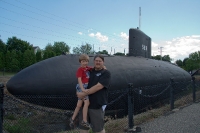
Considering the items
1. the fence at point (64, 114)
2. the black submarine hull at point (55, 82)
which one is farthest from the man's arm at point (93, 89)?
the fence at point (64, 114)

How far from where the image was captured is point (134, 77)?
9188 millimetres

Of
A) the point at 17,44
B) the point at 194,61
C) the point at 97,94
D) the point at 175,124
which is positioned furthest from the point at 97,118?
the point at 17,44

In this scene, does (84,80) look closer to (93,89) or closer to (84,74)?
(84,74)

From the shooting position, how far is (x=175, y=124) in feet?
20.2

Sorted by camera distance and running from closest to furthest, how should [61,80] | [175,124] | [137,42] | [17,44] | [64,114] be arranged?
[64,114], [175,124], [61,80], [137,42], [17,44]

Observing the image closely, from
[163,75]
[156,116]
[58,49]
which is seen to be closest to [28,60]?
[163,75]

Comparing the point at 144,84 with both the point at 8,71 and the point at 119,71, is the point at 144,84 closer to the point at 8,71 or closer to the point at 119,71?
the point at 119,71

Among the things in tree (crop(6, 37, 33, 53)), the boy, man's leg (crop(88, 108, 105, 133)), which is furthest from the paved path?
tree (crop(6, 37, 33, 53))

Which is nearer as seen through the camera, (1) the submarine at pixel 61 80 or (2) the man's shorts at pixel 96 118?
(2) the man's shorts at pixel 96 118

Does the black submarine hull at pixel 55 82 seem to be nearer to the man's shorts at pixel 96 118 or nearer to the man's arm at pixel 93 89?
the man's shorts at pixel 96 118

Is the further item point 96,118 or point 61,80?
point 61,80

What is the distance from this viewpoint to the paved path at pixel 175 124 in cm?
557

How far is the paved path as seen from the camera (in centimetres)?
557

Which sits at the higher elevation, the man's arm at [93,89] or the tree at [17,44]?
the tree at [17,44]
